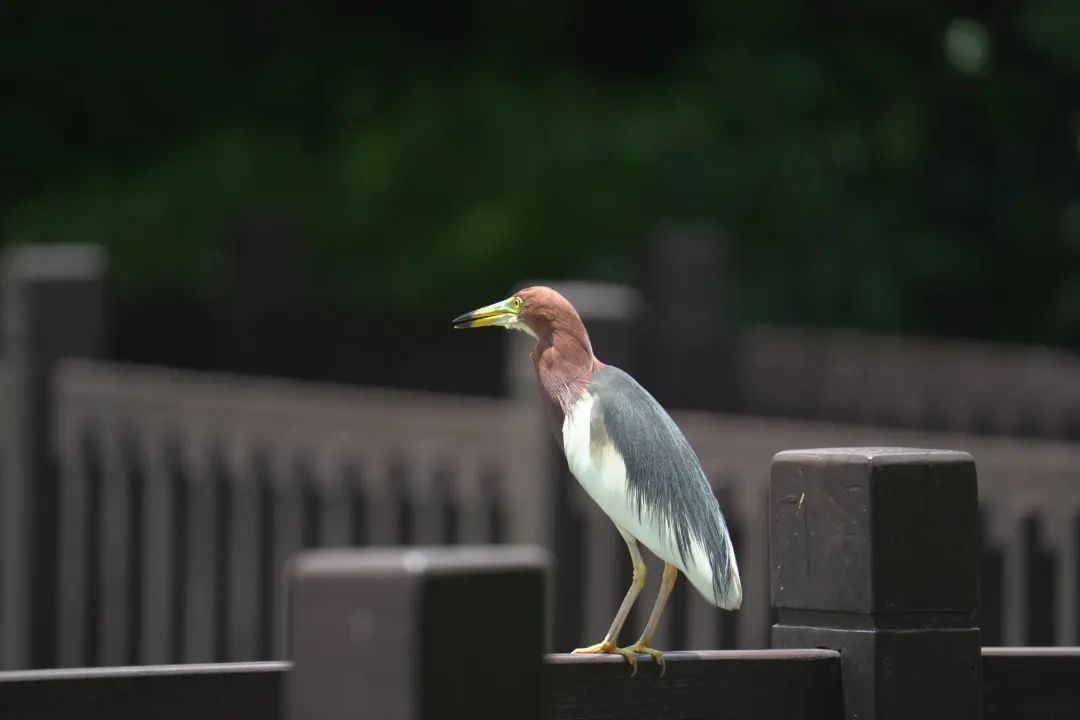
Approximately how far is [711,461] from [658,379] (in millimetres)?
2943

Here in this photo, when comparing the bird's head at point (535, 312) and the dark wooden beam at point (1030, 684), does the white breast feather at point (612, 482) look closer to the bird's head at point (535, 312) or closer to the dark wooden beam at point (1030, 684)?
the bird's head at point (535, 312)

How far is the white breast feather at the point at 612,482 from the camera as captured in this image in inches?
65.5

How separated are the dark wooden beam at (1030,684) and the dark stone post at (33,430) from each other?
4206 millimetres

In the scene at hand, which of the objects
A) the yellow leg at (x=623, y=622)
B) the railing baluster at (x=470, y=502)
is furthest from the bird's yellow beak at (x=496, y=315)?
the railing baluster at (x=470, y=502)

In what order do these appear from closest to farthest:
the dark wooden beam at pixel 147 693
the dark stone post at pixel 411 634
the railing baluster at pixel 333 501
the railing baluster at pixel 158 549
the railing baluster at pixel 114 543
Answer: the dark stone post at pixel 411 634
the dark wooden beam at pixel 147 693
the railing baluster at pixel 333 501
the railing baluster at pixel 158 549
the railing baluster at pixel 114 543

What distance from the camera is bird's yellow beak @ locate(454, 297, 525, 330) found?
5.28 feet

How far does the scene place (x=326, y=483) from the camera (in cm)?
477

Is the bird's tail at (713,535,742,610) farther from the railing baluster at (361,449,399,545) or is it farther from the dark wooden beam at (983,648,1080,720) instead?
the railing baluster at (361,449,399,545)

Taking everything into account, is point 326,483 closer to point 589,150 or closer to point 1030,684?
point 1030,684

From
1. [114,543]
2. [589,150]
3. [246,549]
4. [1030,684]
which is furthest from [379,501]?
[589,150]

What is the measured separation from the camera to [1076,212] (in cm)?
948

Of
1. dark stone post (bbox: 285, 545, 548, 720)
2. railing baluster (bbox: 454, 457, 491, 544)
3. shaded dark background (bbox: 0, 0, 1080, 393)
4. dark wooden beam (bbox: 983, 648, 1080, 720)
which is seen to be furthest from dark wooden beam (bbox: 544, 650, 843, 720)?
shaded dark background (bbox: 0, 0, 1080, 393)

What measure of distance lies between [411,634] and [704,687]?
692mm

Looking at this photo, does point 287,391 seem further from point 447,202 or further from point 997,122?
point 997,122
